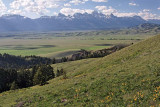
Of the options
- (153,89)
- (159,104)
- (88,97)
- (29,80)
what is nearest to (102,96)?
(88,97)

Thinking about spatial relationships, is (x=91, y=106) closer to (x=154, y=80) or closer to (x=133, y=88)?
(x=133, y=88)

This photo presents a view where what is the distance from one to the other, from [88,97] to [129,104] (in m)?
5.91

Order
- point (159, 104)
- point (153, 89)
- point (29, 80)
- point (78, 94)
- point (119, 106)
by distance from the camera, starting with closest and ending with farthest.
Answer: point (159, 104), point (119, 106), point (153, 89), point (78, 94), point (29, 80)

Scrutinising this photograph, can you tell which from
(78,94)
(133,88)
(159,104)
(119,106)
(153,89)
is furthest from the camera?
(78,94)

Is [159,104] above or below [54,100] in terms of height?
above

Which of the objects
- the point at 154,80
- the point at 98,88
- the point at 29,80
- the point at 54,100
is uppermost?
the point at 154,80

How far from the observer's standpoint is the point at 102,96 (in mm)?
20312

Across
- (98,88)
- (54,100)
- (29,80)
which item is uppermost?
(98,88)

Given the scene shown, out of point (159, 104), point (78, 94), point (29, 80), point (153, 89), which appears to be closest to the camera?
point (159, 104)

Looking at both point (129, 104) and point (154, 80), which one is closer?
point (129, 104)

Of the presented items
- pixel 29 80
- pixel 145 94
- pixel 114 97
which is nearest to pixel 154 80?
pixel 145 94

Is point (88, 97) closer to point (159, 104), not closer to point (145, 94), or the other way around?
point (145, 94)

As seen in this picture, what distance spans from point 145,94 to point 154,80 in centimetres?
383

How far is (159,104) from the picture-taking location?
14.4 m
